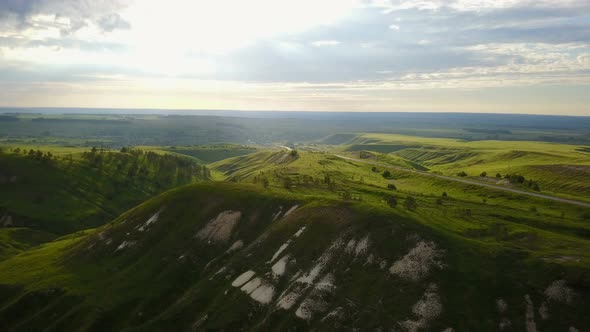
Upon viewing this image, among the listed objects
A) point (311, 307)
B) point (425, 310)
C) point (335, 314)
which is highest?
point (425, 310)

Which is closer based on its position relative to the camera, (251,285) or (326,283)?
(326,283)

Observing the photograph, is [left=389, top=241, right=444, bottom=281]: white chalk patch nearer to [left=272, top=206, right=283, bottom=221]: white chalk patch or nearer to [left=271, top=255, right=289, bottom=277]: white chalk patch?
[left=271, top=255, right=289, bottom=277]: white chalk patch

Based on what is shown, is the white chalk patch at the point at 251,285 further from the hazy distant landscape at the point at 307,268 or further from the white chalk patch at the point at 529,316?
the white chalk patch at the point at 529,316

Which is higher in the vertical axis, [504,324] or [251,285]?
[504,324]

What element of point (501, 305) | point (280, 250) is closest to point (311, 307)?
point (280, 250)

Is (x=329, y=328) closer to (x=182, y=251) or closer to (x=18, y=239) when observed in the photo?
(x=182, y=251)

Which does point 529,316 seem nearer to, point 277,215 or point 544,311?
point 544,311

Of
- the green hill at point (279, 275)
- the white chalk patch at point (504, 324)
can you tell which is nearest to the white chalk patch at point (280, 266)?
the green hill at point (279, 275)
